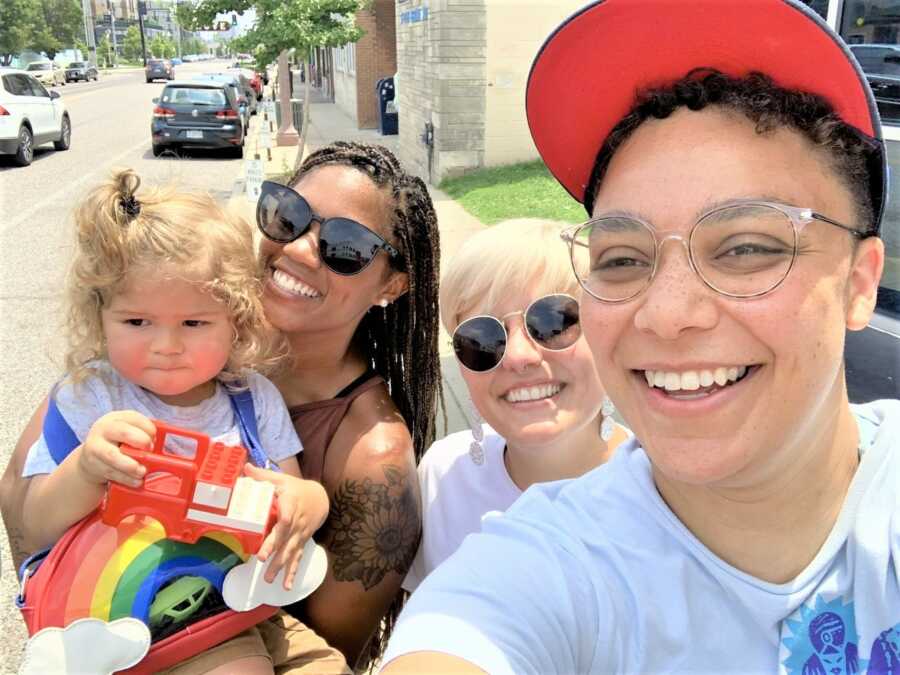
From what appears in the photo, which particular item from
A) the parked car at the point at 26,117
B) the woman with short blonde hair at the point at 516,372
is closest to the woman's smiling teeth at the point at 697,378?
the woman with short blonde hair at the point at 516,372

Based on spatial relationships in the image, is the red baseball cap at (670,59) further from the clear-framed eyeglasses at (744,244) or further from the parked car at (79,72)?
the parked car at (79,72)

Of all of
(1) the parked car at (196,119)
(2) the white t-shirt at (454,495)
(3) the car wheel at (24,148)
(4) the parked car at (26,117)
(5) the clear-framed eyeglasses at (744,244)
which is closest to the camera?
(5) the clear-framed eyeglasses at (744,244)

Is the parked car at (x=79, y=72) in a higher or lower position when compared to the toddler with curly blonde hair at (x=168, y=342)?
lower

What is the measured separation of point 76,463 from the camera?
176cm

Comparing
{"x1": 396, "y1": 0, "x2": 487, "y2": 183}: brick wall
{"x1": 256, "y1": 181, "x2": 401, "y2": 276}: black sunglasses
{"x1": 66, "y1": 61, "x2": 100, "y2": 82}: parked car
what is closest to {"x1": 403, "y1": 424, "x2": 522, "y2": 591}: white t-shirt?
{"x1": 256, "y1": 181, "x2": 401, "y2": 276}: black sunglasses

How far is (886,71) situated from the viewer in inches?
145

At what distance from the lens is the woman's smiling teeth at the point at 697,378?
48.1 inches

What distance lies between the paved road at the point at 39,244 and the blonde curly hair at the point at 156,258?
5.6 inches

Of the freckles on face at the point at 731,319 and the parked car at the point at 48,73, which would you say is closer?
the freckles on face at the point at 731,319

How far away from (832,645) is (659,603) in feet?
0.87

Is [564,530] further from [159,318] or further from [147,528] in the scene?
[159,318]

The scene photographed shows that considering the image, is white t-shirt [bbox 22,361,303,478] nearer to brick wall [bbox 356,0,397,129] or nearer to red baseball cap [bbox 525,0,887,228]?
red baseball cap [bbox 525,0,887,228]

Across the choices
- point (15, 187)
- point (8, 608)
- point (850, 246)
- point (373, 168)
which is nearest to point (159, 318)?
point (373, 168)

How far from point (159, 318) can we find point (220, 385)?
0.92ft
